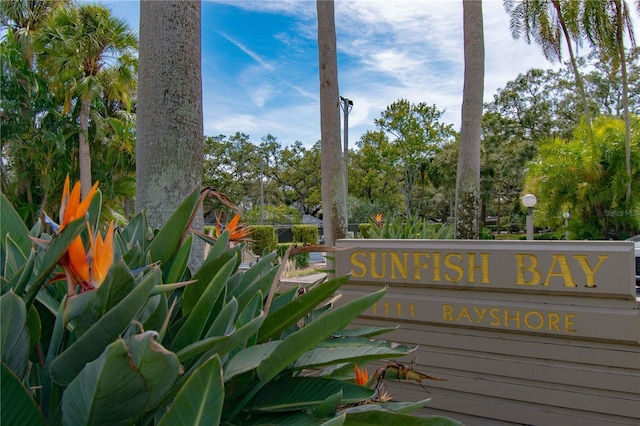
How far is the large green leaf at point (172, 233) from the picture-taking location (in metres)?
1.53

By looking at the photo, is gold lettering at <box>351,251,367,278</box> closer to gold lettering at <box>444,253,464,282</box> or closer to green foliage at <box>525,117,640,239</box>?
gold lettering at <box>444,253,464,282</box>

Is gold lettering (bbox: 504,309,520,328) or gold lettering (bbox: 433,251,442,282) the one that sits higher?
gold lettering (bbox: 433,251,442,282)

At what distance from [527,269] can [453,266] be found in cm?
49

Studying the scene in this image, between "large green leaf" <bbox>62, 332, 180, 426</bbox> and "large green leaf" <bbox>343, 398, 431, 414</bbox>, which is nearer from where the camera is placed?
"large green leaf" <bbox>62, 332, 180, 426</bbox>

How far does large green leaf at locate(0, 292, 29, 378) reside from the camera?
3.17 feet

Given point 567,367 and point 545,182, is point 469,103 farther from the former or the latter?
point 545,182

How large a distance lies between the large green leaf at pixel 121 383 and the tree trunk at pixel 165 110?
252cm

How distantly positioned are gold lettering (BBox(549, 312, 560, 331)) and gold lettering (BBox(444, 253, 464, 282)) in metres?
0.63

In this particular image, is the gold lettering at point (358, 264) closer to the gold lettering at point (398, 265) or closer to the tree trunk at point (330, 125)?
the gold lettering at point (398, 265)

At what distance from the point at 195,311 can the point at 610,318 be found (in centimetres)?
278

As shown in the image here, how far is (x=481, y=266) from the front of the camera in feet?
10.8

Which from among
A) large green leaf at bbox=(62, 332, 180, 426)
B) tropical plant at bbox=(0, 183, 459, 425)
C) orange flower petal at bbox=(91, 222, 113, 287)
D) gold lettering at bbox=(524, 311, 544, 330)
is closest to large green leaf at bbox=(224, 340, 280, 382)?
tropical plant at bbox=(0, 183, 459, 425)

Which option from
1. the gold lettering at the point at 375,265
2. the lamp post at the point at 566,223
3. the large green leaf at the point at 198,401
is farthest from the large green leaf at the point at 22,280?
the lamp post at the point at 566,223

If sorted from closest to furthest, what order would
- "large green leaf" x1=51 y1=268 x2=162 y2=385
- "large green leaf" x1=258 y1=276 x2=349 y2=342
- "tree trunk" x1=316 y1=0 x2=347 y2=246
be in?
"large green leaf" x1=51 y1=268 x2=162 y2=385
"large green leaf" x1=258 y1=276 x2=349 y2=342
"tree trunk" x1=316 y1=0 x2=347 y2=246
